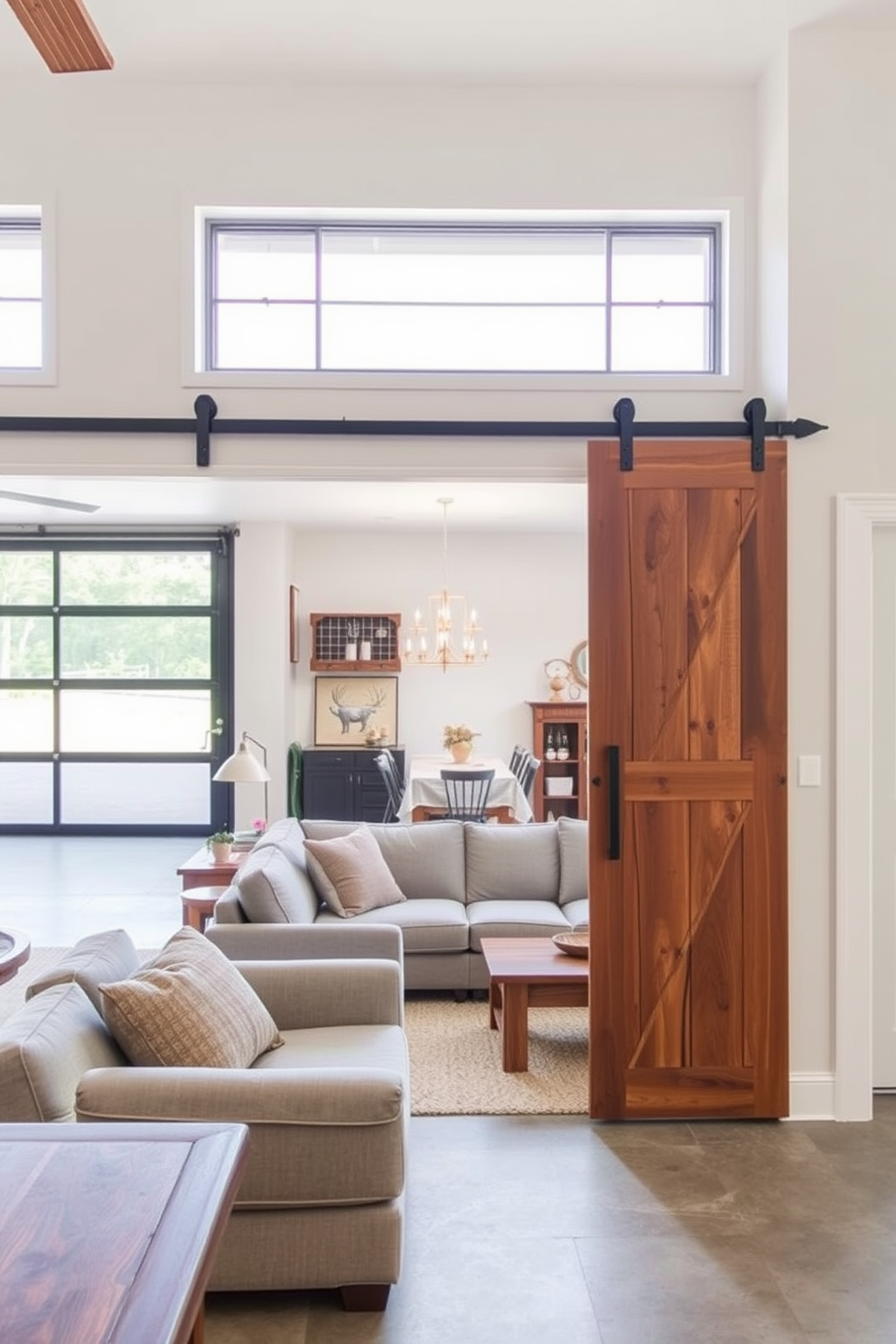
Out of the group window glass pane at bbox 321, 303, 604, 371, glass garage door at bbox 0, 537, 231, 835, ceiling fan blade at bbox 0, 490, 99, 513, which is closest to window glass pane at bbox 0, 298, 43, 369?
ceiling fan blade at bbox 0, 490, 99, 513

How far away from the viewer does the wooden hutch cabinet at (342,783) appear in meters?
9.46

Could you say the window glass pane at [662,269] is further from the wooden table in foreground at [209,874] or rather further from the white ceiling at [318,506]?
the wooden table in foreground at [209,874]

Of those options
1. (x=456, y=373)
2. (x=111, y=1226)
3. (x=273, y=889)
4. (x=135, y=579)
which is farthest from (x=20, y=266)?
(x=135, y=579)

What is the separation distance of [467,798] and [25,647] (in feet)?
15.5

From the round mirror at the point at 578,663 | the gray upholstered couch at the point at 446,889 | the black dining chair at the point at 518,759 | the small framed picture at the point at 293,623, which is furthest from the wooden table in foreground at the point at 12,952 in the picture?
the round mirror at the point at 578,663

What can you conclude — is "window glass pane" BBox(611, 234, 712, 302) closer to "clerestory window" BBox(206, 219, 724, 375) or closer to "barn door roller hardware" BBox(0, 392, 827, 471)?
"clerestory window" BBox(206, 219, 724, 375)

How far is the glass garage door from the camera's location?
9688 millimetres

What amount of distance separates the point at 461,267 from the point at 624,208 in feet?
2.21

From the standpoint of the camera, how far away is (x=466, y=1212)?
3.13m

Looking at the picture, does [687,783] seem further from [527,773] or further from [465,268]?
[527,773]

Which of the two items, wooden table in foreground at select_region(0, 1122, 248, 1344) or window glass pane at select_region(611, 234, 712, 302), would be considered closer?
wooden table in foreground at select_region(0, 1122, 248, 1344)

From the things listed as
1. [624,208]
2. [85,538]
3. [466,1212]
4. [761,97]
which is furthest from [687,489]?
[85,538]

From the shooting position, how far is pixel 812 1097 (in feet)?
12.5

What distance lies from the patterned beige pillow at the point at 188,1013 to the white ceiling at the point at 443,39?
303cm
